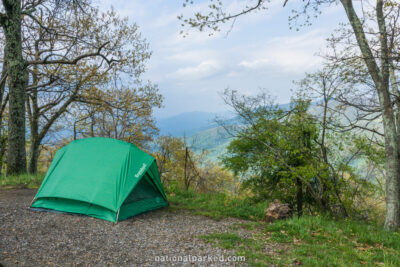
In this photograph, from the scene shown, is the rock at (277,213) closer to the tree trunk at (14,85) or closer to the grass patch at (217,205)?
the grass patch at (217,205)

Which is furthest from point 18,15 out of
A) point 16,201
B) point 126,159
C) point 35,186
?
point 126,159

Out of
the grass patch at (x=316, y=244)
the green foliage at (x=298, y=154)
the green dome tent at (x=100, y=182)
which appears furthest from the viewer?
the green foliage at (x=298, y=154)

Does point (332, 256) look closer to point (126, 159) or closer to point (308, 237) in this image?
point (308, 237)

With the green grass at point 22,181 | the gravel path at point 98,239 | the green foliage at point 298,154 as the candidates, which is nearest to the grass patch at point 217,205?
the gravel path at point 98,239

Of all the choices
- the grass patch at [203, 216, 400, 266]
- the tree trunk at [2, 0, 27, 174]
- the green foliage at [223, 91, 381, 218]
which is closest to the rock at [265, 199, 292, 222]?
the grass patch at [203, 216, 400, 266]

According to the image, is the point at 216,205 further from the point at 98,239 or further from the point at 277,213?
the point at 98,239

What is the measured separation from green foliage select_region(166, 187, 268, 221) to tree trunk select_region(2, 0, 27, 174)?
6.19m

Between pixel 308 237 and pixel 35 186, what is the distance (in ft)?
27.8

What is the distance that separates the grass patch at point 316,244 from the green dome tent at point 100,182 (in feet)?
7.73

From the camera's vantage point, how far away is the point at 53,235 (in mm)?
5074

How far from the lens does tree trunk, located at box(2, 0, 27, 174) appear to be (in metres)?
10.4

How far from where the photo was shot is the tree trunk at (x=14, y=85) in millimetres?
10359

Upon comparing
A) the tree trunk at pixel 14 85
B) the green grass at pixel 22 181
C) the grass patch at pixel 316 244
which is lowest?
the grass patch at pixel 316 244

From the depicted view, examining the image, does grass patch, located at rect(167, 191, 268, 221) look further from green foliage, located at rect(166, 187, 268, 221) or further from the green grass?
the green grass
